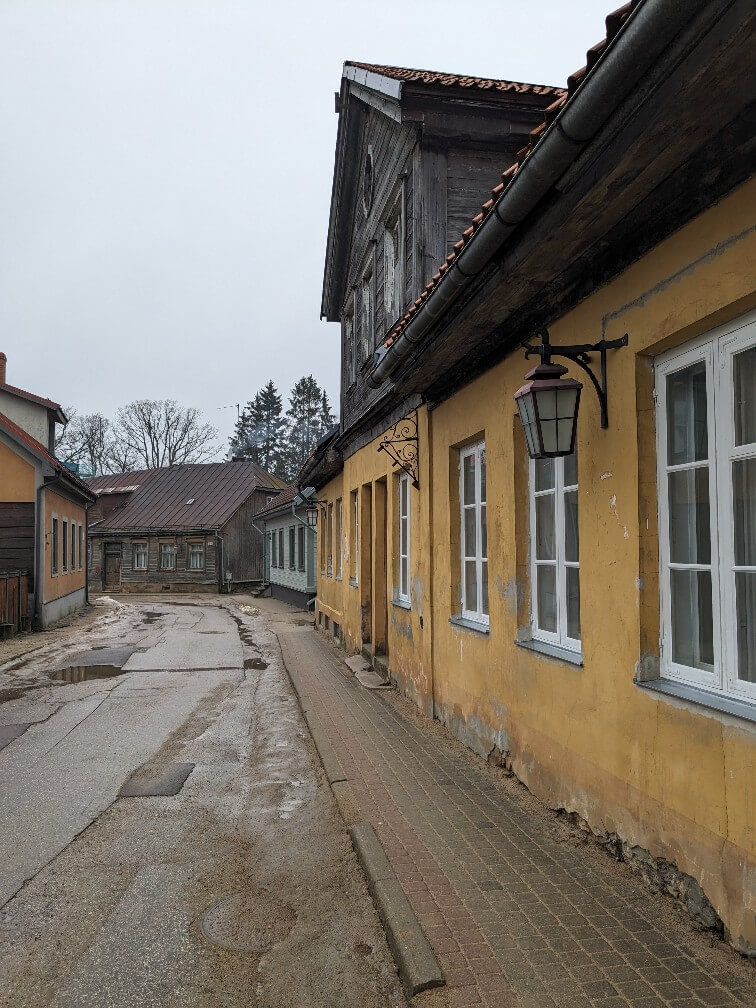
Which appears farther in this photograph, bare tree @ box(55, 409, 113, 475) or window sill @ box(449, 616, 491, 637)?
bare tree @ box(55, 409, 113, 475)

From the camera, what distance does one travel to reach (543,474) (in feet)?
17.2

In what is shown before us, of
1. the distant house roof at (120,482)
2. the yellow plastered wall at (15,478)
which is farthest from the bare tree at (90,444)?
the yellow plastered wall at (15,478)

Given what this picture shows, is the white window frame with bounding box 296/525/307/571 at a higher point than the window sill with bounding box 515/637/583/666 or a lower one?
higher

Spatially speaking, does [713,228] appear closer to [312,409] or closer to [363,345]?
[363,345]

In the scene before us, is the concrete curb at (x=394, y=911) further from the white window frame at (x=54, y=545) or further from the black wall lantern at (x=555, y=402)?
the white window frame at (x=54, y=545)

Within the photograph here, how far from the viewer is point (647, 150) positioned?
10.3ft

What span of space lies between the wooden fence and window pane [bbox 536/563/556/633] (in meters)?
14.9

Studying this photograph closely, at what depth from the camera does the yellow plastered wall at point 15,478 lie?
19.2 m

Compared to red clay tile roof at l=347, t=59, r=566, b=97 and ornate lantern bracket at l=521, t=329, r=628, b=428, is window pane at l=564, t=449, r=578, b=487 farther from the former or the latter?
red clay tile roof at l=347, t=59, r=566, b=97

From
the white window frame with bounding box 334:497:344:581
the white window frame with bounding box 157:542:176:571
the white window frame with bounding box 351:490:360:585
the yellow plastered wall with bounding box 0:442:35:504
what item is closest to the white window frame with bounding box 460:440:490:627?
the white window frame with bounding box 351:490:360:585

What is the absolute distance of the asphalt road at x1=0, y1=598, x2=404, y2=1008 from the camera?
10.3ft

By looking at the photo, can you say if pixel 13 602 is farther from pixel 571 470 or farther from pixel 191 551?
pixel 191 551

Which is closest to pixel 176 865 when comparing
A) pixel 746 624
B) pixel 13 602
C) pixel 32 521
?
pixel 746 624

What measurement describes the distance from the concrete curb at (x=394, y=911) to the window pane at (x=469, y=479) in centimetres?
271
